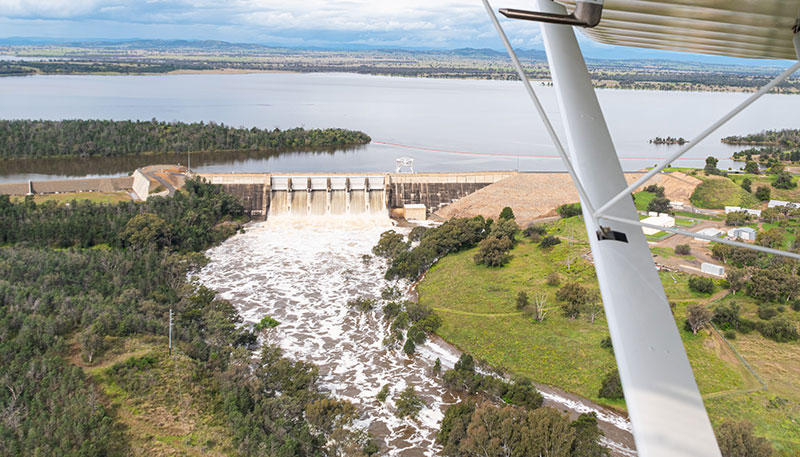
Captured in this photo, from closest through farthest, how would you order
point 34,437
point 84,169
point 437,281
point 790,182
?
point 34,437 < point 437,281 < point 790,182 < point 84,169

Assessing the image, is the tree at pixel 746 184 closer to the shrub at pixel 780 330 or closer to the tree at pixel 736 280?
the tree at pixel 736 280

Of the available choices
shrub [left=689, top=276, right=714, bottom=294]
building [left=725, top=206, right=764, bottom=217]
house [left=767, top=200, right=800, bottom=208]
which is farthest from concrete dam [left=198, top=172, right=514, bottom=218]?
shrub [left=689, top=276, right=714, bottom=294]

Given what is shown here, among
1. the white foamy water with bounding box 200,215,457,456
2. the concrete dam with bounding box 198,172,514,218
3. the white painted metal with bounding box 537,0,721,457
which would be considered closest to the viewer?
the white painted metal with bounding box 537,0,721,457

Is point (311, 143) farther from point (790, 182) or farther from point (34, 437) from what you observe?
point (34, 437)

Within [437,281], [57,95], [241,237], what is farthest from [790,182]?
[57,95]

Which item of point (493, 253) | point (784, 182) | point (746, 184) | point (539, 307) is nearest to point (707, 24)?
point (539, 307)

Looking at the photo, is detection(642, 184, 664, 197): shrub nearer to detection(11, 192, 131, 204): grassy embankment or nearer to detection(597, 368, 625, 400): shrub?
detection(597, 368, 625, 400): shrub
